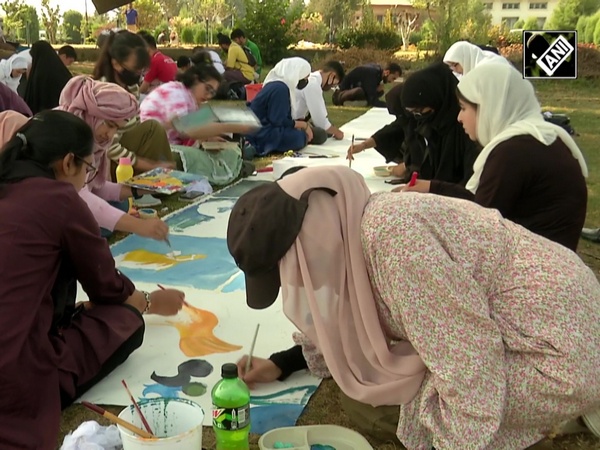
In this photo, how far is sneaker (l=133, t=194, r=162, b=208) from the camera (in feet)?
15.1

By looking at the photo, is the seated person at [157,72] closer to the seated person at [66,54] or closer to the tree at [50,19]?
the seated person at [66,54]

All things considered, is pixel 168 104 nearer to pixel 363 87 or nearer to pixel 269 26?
pixel 363 87

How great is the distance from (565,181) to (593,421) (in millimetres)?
1013

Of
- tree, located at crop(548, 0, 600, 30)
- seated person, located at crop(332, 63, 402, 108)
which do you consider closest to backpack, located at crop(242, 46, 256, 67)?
seated person, located at crop(332, 63, 402, 108)

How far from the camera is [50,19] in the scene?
2439cm

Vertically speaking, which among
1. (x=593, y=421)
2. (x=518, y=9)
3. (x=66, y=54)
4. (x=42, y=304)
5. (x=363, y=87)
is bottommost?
(x=518, y=9)

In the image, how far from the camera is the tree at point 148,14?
25.5 m

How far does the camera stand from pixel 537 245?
191 cm

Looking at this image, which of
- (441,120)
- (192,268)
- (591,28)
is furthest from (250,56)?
(591,28)

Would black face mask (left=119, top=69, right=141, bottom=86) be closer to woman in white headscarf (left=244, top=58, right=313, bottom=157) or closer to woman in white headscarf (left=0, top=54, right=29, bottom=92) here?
woman in white headscarf (left=244, top=58, right=313, bottom=157)

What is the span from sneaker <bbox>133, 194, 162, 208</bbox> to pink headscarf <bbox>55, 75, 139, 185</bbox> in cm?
77

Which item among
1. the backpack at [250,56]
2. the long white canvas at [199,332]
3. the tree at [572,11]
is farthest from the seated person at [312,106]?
the tree at [572,11]

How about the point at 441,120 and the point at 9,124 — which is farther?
the point at 441,120

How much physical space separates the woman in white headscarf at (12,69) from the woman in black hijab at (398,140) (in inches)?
134
